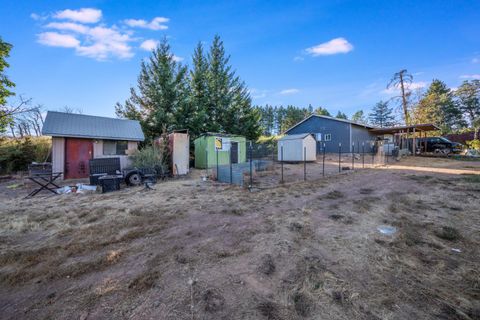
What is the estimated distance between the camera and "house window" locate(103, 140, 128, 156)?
37.7 feet

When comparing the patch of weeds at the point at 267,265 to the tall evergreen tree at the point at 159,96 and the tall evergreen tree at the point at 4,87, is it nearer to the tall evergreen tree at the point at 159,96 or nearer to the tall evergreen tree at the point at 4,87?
the tall evergreen tree at the point at 4,87

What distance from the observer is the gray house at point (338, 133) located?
2038cm

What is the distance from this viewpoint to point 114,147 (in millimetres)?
11805

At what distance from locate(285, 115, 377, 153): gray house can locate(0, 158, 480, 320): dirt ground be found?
1682cm

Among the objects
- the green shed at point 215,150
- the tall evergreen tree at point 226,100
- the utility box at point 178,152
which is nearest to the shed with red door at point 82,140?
the utility box at point 178,152

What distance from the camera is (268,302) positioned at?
1811mm

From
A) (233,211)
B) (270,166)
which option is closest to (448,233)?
(233,211)

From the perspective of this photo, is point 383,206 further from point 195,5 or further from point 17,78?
point 17,78

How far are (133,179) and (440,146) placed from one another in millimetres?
25573

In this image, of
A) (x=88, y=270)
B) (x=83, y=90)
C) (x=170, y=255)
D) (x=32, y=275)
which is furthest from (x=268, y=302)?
(x=83, y=90)

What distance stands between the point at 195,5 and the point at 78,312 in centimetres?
1011

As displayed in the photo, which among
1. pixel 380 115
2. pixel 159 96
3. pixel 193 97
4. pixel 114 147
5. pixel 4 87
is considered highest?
pixel 380 115

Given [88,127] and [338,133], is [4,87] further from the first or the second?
[338,133]

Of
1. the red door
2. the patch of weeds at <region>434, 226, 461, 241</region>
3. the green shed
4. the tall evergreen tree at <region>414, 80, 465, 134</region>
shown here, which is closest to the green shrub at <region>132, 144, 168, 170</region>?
the red door
